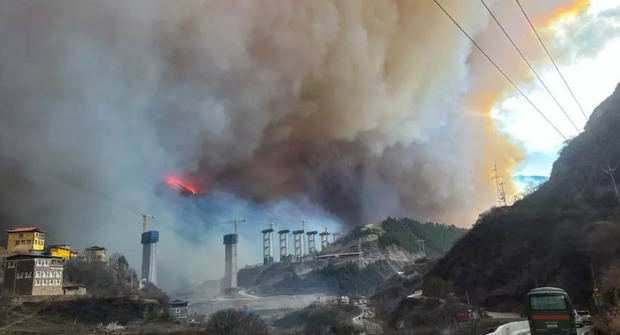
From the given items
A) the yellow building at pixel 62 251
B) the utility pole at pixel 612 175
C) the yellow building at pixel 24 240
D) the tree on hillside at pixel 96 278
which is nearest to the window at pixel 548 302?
the utility pole at pixel 612 175

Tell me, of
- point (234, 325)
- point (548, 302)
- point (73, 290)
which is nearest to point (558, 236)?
point (548, 302)

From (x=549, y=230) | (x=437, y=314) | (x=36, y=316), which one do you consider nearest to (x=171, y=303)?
(x=36, y=316)

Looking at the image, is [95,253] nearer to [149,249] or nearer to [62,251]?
[62,251]

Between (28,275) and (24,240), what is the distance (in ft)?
81.7

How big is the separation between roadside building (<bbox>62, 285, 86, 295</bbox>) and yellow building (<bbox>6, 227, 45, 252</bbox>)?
58.4ft

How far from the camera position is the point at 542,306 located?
53.4 feet

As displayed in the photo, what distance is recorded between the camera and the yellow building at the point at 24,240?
8288 centimetres

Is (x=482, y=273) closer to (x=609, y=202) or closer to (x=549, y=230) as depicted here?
(x=549, y=230)

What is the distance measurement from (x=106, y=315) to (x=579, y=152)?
76.8 meters

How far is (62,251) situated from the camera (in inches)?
3524

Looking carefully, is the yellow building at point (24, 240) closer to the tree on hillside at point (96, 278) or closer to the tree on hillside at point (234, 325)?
the tree on hillside at point (96, 278)

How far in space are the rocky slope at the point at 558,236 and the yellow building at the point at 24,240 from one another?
7477cm

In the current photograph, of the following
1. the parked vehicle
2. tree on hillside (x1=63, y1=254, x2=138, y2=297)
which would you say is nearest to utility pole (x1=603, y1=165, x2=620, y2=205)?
the parked vehicle

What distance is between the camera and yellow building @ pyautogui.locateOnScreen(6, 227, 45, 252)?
3263 inches
